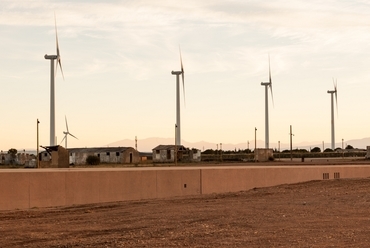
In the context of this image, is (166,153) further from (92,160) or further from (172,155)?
(92,160)

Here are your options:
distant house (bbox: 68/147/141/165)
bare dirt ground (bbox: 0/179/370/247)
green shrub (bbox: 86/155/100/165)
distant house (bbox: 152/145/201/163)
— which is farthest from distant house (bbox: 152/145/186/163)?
bare dirt ground (bbox: 0/179/370/247)

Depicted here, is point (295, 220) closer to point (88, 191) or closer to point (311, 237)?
point (311, 237)

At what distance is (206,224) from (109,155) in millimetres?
85220

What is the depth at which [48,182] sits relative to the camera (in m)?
25.6

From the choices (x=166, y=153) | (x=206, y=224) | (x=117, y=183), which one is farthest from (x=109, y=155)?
(x=206, y=224)

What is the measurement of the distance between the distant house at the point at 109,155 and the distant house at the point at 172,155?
3624mm

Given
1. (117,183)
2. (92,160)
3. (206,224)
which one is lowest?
(206,224)

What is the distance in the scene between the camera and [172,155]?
336 ft

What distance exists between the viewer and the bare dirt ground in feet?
45.1

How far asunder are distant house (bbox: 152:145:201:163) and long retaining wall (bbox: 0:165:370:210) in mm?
67662

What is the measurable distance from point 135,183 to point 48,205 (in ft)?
13.3

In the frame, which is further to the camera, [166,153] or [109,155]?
[166,153]

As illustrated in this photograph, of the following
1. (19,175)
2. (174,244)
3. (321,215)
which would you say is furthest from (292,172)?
(174,244)

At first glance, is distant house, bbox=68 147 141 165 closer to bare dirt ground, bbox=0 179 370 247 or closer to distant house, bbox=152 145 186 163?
distant house, bbox=152 145 186 163
